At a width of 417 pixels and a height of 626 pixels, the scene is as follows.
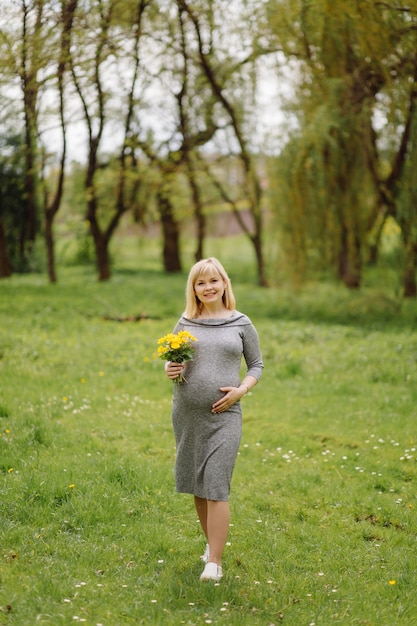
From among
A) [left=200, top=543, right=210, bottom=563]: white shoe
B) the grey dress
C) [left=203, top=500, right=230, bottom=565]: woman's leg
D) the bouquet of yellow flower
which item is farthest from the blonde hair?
[left=200, top=543, right=210, bottom=563]: white shoe

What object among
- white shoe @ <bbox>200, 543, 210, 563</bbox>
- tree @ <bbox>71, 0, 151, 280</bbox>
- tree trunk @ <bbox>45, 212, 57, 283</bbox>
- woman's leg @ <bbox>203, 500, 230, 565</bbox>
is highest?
tree @ <bbox>71, 0, 151, 280</bbox>

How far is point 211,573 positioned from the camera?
3.92 meters

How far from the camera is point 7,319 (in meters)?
12.5

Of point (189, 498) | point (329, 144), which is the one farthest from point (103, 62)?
point (189, 498)

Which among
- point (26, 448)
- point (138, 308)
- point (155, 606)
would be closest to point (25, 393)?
point (26, 448)

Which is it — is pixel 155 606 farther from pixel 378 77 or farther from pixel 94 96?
pixel 94 96

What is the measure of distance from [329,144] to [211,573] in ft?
34.4

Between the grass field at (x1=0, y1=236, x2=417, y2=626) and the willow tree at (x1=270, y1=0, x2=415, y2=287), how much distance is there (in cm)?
319

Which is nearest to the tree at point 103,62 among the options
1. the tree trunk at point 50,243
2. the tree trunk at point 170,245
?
the tree trunk at point 50,243

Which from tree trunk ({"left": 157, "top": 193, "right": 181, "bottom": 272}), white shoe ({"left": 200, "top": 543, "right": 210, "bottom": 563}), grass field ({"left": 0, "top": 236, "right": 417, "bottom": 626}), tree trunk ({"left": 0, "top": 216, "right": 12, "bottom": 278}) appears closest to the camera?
grass field ({"left": 0, "top": 236, "right": 417, "bottom": 626})

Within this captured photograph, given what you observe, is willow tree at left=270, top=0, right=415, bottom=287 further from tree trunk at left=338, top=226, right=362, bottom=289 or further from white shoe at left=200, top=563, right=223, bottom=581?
white shoe at left=200, top=563, right=223, bottom=581

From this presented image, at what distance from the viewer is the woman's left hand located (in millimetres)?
3932

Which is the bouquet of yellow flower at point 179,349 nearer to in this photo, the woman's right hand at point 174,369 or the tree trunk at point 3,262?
the woman's right hand at point 174,369

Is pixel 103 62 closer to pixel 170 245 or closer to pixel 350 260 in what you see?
pixel 350 260
